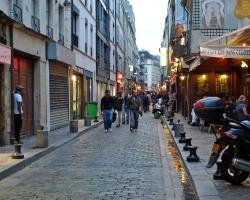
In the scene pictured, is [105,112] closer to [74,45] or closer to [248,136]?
[74,45]

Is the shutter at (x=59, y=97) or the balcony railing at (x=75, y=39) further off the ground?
the balcony railing at (x=75, y=39)

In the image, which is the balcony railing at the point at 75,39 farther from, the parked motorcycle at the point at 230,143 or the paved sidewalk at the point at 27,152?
the parked motorcycle at the point at 230,143

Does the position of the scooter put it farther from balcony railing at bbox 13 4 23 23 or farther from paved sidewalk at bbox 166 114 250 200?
balcony railing at bbox 13 4 23 23

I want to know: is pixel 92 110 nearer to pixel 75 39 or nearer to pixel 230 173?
pixel 75 39

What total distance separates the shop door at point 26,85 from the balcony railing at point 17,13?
123cm

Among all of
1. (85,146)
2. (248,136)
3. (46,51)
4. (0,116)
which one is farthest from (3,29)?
(248,136)

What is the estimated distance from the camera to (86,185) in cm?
940

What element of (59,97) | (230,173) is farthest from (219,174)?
(59,97)

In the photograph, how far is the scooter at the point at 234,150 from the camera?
8.25m

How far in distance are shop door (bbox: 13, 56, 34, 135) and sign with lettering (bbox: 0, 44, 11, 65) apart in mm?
2439

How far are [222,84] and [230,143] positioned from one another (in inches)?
675

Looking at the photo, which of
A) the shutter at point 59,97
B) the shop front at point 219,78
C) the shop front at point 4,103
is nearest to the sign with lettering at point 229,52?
the shop front at point 4,103

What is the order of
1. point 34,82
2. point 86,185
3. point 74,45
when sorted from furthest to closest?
1. point 74,45
2. point 34,82
3. point 86,185

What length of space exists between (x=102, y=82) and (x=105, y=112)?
2158 centimetres
